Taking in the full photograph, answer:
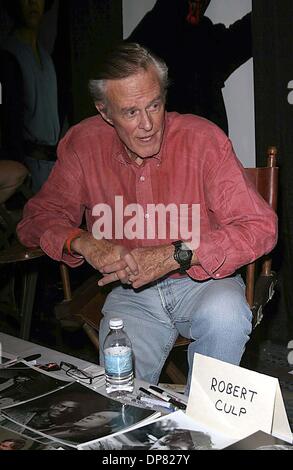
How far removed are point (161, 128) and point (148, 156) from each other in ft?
0.30

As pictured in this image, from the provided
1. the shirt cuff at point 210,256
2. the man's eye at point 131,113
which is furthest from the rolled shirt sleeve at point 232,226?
the man's eye at point 131,113

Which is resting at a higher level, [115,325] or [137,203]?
Result: [137,203]

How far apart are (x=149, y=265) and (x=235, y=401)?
0.59 meters

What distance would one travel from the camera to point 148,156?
1.72m

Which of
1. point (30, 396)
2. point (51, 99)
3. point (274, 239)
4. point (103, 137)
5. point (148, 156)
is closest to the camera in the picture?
point (30, 396)

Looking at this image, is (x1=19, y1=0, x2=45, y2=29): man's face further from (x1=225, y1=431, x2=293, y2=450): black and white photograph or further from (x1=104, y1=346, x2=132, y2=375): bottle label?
(x1=225, y1=431, x2=293, y2=450): black and white photograph

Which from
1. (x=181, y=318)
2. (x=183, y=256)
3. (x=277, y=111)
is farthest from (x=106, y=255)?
(x=277, y=111)

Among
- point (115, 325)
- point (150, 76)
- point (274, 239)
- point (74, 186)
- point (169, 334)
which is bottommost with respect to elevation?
point (169, 334)

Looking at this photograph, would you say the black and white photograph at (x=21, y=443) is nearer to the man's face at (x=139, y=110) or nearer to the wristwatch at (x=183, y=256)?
the wristwatch at (x=183, y=256)

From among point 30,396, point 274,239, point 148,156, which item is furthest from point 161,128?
point 30,396

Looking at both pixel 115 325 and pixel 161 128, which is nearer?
pixel 115 325

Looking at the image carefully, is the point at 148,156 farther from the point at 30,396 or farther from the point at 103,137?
the point at 30,396

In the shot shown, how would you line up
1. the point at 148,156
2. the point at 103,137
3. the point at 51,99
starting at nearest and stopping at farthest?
the point at 148,156, the point at 103,137, the point at 51,99

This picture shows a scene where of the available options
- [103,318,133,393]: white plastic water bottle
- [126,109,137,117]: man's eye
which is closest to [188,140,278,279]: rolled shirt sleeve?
[126,109,137,117]: man's eye
